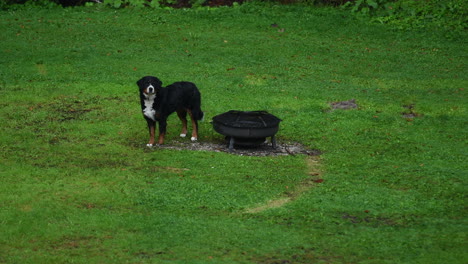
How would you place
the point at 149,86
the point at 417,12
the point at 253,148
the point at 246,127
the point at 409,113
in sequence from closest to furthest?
the point at 149,86
the point at 246,127
the point at 253,148
the point at 409,113
the point at 417,12

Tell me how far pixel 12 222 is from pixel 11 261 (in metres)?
1.34

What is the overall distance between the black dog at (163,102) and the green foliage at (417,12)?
1209 centimetres

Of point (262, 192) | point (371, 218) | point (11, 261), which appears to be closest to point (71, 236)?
point (11, 261)

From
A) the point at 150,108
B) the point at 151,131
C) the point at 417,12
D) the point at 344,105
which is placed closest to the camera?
the point at 150,108

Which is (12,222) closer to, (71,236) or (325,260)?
(71,236)

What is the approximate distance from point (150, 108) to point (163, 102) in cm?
29

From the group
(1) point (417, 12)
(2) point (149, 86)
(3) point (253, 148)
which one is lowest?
(3) point (253, 148)

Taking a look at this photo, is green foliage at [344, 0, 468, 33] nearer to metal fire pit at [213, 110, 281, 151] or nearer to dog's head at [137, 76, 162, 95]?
metal fire pit at [213, 110, 281, 151]

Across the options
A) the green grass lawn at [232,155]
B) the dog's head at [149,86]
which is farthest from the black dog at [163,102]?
the green grass lawn at [232,155]

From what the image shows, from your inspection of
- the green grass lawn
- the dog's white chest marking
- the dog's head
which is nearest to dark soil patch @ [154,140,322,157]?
the green grass lawn

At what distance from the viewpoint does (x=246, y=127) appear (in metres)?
14.2

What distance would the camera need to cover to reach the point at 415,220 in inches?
430

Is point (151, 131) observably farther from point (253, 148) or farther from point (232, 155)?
point (253, 148)

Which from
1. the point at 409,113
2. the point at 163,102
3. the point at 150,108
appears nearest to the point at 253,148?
the point at 163,102
